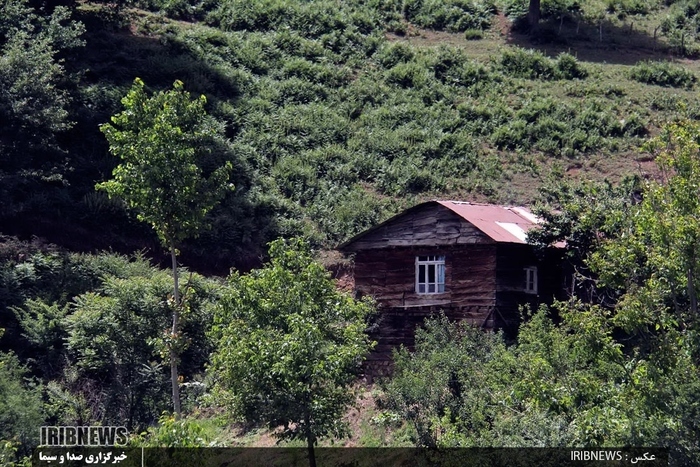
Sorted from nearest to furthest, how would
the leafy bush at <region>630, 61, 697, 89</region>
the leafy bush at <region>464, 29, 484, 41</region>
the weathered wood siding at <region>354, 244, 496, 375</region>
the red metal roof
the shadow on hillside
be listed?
1. the weathered wood siding at <region>354, 244, 496, 375</region>
2. the red metal roof
3. the leafy bush at <region>630, 61, 697, 89</region>
4. the shadow on hillside
5. the leafy bush at <region>464, 29, 484, 41</region>

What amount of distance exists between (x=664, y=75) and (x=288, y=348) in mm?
40988

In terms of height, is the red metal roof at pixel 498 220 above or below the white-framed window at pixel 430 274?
above

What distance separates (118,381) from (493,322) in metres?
11.4

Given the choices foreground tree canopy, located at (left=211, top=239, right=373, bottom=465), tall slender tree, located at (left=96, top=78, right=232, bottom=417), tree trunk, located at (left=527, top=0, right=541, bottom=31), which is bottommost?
foreground tree canopy, located at (left=211, top=239, right=373, bottom=465)

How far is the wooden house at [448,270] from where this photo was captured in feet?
108

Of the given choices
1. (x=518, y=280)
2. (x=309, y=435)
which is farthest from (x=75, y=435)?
(x=518, y=280)

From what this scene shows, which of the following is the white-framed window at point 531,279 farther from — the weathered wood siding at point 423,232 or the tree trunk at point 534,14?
the tree trunk at point 534,14

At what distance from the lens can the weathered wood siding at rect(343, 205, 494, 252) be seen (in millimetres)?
33406

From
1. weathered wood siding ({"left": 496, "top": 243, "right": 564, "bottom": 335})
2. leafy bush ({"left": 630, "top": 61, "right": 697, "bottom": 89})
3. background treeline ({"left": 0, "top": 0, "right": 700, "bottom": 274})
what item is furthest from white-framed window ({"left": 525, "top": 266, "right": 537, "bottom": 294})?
leafy bush ({"left": 630, "top": 61, "right": 697, "bottom": 89})

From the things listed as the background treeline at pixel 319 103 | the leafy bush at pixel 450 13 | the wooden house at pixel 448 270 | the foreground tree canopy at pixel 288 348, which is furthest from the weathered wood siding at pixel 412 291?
the leafy bush at pixel 450 13

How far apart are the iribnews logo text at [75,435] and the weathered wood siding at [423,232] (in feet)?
34.9

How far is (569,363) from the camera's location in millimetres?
26047

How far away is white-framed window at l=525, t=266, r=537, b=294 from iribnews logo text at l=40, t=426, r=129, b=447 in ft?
44.0

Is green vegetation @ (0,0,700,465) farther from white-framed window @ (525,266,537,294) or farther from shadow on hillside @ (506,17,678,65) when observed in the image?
white-framed window @ (525,266,537,294)
